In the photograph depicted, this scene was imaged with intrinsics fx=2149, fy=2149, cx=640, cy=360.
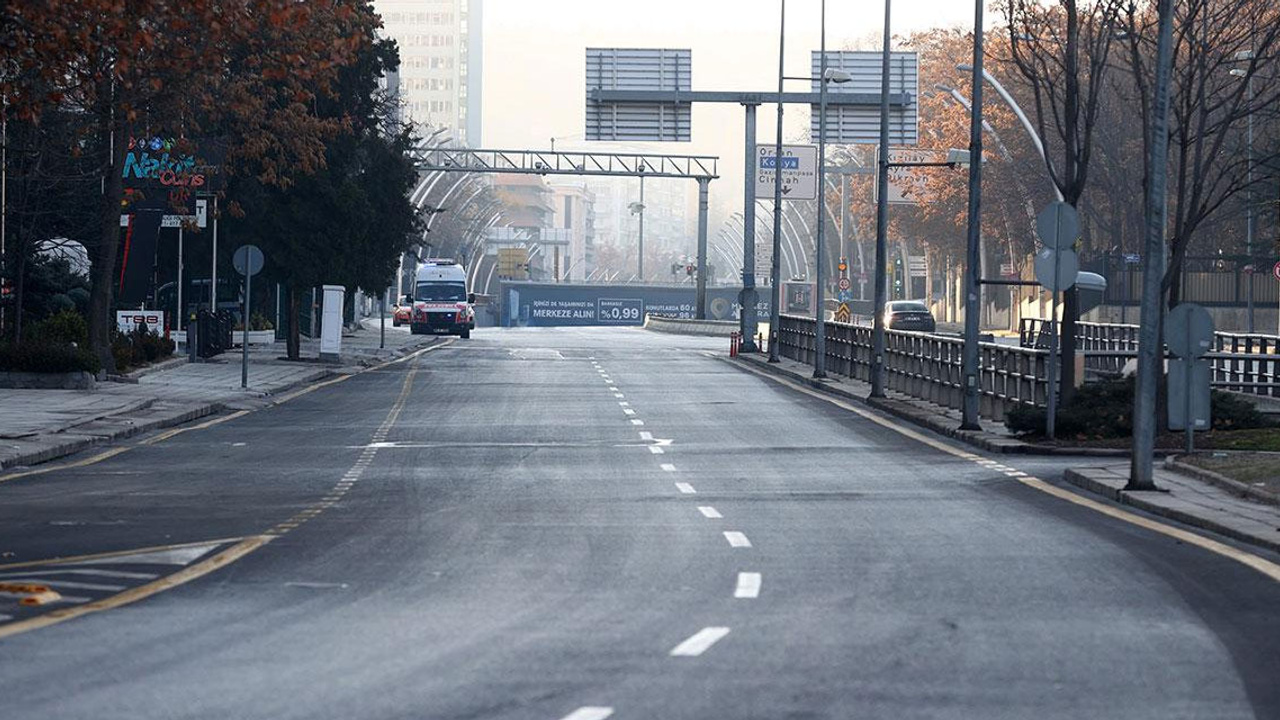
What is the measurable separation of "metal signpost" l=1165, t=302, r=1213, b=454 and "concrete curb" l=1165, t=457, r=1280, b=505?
458 mm

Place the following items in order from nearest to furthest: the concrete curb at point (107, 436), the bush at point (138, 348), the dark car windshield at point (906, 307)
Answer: the concrete curb at point (107, 436) → the bush at point (138, 348) → the dark car windshield at point (906, 307)

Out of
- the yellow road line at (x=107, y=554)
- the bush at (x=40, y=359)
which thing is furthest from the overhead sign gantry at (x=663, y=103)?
the yellow road line at (x=107, y=554)

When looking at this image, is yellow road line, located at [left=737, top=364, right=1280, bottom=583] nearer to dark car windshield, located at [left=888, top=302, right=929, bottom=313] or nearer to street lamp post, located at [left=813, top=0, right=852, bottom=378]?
street lamp post, located at [left=813, top=0, right=852, bottom=378]

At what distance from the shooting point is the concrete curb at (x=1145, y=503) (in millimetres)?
16031

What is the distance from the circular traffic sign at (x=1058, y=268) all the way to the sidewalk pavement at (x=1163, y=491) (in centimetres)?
208

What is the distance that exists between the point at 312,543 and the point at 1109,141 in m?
66.0

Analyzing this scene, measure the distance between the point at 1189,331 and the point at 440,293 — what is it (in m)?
69.6

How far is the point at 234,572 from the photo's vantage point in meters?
13.5

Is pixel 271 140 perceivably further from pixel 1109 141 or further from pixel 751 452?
pixel 1109 141

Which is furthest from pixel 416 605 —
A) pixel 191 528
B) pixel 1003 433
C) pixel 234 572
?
pixel 1003 433

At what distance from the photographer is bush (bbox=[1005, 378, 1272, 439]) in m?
28.1

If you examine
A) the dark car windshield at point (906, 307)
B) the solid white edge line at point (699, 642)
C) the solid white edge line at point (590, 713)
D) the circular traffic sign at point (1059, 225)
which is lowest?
the solid white edge line at point (699, 642)

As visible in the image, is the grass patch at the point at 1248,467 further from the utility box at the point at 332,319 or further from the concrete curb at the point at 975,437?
the utility box at the point at 332,319

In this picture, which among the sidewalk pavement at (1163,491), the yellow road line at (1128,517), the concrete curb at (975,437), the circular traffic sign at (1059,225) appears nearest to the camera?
the yellow road line at (1128,517)
